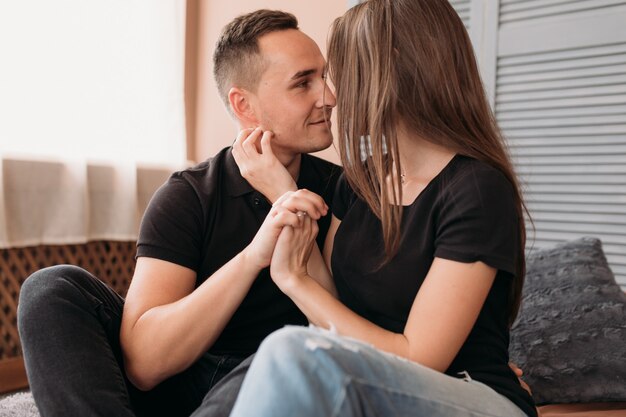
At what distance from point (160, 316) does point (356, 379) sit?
21.5 inches

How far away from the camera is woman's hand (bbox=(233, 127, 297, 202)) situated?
1405mm

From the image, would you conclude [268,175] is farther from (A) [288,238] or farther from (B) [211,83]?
(B) [211,83]

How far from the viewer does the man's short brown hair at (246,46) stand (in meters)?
1.63

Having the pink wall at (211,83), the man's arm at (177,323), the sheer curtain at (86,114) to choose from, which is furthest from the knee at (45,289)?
the pink wall at (211,83)

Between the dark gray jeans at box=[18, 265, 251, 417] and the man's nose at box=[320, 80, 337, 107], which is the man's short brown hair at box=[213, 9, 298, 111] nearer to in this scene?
the man's nose at box=[320, 80, 337, 107]

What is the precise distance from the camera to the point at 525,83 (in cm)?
232

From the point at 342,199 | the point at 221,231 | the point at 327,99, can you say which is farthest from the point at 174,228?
the point at 327,99

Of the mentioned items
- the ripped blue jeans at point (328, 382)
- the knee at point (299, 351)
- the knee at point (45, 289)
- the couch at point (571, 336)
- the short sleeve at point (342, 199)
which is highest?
the short sleeve at point (342, 199)

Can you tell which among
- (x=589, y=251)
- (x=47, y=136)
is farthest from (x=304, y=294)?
(x=47, y=136)

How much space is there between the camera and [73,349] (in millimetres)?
1183

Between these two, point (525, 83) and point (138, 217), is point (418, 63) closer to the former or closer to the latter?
point (525, 83)

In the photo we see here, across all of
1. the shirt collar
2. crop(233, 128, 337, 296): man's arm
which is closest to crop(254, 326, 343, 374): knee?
crop(233, 128, 337, 296): man's arm

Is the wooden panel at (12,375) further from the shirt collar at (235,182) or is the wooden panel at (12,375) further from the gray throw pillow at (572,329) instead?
the gray throw pillow at (572,329)

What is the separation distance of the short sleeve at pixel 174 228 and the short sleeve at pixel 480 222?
52 centimetres
